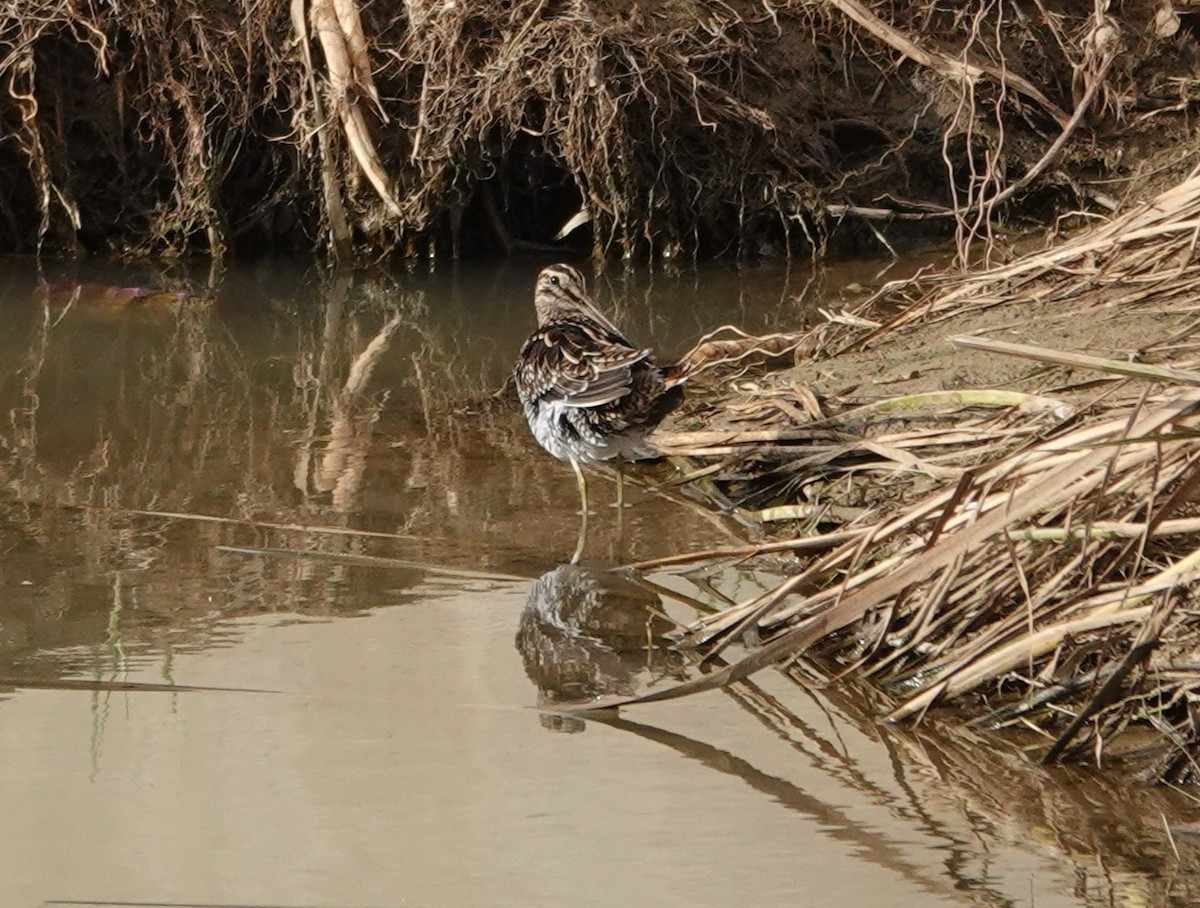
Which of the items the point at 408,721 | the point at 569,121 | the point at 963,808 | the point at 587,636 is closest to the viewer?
the point at 963,808

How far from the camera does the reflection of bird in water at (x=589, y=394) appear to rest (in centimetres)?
539

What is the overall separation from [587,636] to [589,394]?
3.21 feet

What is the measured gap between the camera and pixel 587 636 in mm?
4688

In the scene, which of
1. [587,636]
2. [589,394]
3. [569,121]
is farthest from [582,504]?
[569,121]

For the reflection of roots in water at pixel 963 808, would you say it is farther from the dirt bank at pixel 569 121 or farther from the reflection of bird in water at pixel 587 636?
the dirt bank at pixel 569 121

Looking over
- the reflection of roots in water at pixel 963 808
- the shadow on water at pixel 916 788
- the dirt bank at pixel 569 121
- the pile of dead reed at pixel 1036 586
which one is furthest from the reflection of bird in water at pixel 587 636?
the dirt bank at pixel 569 121

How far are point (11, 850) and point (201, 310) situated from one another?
5639mm

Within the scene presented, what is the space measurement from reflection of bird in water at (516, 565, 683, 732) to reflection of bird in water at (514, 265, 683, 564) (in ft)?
0.84

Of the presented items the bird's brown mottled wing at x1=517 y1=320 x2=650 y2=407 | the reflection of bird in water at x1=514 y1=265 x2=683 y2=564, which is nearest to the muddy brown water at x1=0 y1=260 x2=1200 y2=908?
the reflection of bird in water at x1=514 y1=265 x2=683 y2=564

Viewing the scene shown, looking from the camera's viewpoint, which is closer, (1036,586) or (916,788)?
(916,788)

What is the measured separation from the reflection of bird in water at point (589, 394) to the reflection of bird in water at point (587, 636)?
0.26 m

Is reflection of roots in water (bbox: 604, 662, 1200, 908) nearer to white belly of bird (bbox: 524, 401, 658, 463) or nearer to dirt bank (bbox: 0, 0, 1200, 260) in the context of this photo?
white belly of bird (bbox: 524, 401, 658, 463)

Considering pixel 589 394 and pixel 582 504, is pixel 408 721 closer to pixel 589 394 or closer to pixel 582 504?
pixel 589 394

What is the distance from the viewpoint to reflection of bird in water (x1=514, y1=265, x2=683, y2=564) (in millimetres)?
5387
